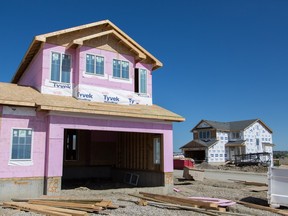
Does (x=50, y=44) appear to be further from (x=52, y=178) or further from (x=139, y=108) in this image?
(x=52, y=178)

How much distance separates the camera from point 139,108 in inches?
711

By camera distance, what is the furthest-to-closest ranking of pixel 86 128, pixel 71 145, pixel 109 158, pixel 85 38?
pixel 109 158 < pixel 71 145 < pixel 85 38 < pixel 86 128

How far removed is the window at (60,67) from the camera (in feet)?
56.4

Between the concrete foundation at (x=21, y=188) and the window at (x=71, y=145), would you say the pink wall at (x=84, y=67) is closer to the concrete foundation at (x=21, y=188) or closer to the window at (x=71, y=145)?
the concrete foundation at (x=21, y=188)

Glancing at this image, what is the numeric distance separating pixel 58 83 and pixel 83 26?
12.9 feet

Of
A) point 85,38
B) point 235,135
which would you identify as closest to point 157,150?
point 85,38

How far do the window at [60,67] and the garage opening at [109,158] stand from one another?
20.1ft

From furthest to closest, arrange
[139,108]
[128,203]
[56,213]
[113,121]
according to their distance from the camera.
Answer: [139,108], [113,121], [128,203], [56,213]

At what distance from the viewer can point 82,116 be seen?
1536 centimetres

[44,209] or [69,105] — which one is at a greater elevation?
[69,105]

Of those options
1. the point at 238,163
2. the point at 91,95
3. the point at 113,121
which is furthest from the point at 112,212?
the point at 238,163

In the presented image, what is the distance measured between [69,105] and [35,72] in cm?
484

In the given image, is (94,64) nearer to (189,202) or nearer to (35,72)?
(35,72)

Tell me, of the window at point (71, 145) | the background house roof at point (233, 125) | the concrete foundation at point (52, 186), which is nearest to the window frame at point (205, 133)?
the background house roof at point (233, 125)
